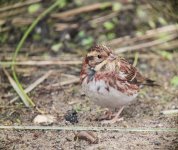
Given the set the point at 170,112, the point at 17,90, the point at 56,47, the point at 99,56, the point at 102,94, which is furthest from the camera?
the point at 56,47

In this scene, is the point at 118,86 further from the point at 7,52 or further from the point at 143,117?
the point at 7,52

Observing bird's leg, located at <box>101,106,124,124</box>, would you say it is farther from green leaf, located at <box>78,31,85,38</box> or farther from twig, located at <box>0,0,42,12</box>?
twig, located at <box>0,0,42,12</box>

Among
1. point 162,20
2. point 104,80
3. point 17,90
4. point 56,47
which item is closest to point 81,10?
point 56,47

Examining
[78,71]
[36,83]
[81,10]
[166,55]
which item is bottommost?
[166,55]

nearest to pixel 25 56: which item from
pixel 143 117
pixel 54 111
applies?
pixel 54 111

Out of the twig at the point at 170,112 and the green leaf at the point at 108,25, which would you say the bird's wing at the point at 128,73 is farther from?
the green leaf at the point at 108,25

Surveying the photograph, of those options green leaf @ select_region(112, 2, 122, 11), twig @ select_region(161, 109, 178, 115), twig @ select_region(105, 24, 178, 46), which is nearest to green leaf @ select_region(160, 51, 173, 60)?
twig @ select_region(105, 24, 178, 46)

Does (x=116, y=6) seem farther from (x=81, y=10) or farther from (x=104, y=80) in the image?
(x=104, y=80)

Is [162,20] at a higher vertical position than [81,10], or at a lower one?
lower
